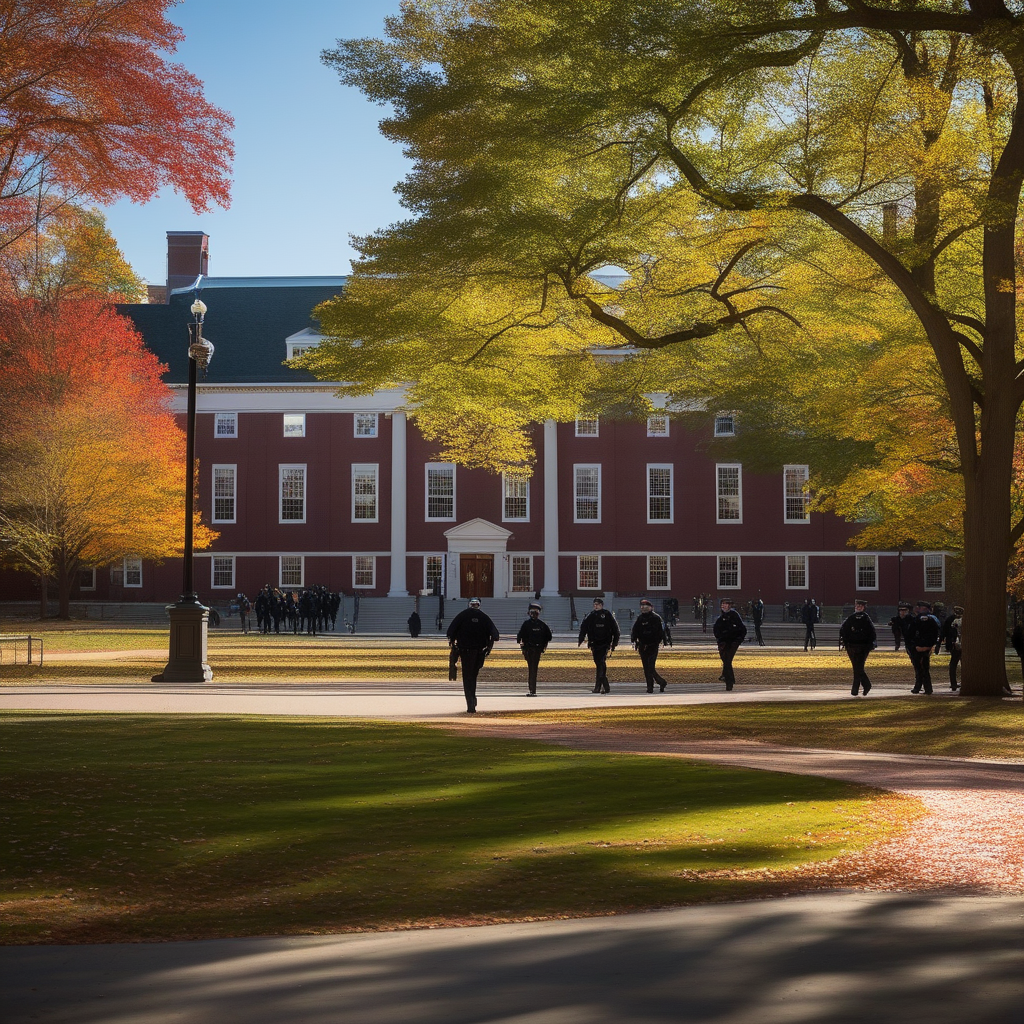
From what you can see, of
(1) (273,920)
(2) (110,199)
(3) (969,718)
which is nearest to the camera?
(1) (273,920)

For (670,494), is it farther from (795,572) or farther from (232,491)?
(232,491)

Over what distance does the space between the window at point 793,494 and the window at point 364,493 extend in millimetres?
18878

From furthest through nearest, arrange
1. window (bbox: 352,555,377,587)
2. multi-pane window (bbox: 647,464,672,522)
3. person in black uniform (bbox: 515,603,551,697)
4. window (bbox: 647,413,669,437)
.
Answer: window (bbox: 352,555,377,587)
multi-pane window (bbox: 647,464,672,522)
window (bbox: 647,413,669,437)
person in black uniform (bbox: 515,603,551,697)

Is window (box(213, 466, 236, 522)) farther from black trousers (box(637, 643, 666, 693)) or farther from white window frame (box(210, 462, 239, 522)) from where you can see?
black trousers (box(637, 643, 666, 693))

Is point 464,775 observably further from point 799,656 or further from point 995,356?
point 799,656

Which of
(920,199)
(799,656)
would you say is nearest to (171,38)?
(920,199)

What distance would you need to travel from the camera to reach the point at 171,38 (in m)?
18.6

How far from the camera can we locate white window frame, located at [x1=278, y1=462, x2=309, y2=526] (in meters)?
60.0

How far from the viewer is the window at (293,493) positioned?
60094mm

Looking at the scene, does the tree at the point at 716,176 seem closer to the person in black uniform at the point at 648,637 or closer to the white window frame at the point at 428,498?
the person in black uniform at the point at 648,637

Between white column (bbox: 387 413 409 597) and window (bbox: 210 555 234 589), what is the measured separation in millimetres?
7539

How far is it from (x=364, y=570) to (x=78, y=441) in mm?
16188

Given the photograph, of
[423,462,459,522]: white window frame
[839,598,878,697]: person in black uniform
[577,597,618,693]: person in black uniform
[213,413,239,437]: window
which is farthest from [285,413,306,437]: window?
[839,598,878,697]: person in black uniform

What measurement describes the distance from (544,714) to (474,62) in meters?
9.59
